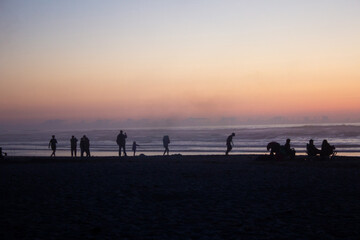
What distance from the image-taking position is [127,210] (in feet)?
26.9

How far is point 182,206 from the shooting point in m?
8.59

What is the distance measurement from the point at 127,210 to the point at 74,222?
1.40 meters

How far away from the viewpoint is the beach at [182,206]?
637 centimetres

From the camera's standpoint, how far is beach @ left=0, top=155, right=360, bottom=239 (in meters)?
6.37

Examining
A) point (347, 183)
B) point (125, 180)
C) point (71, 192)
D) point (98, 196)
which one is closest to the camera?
point (98, 196)

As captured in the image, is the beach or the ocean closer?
Answer: the beach

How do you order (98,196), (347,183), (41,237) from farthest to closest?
(347,183), (98,196), (41,237)

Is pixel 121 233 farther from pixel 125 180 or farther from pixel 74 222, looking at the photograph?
pixel 125 180

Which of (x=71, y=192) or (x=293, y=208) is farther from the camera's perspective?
(x=71, y=192)

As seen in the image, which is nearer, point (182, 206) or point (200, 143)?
point (182, 206)

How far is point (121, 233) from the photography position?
6.29m

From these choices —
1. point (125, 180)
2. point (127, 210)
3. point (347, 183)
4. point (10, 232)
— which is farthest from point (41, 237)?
point (347, 183)

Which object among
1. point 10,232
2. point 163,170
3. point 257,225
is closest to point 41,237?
point 10,232

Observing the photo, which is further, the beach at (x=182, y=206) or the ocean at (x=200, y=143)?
the ocean at (x=200, y=143)
